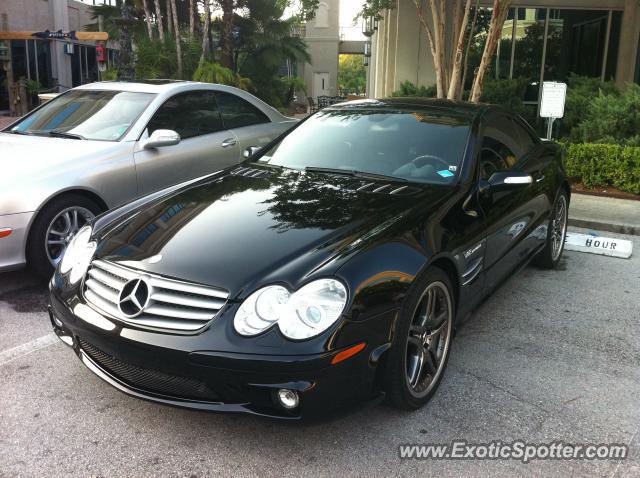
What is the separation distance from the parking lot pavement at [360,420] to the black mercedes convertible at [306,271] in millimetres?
263

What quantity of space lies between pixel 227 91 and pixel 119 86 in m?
1.12

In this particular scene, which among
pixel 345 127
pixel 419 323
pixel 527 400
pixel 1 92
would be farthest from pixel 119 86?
pixel 1 92

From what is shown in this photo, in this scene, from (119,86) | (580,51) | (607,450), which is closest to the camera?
(607,450)

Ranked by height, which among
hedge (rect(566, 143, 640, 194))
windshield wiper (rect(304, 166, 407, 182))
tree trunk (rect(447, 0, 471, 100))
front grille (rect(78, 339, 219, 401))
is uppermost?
tree trunk (rect(447, 0, 471, 100))

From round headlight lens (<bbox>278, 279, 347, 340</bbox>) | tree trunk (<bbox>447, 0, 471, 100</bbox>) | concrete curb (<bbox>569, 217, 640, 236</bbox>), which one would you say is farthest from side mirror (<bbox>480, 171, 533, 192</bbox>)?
tree trunk (<bbox>447, 0, 471, 100</bbox>)

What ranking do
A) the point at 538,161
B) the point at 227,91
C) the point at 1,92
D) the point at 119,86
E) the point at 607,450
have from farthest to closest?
the point at 1,92 < the point at 227,91 < the point at 119,86 < the point at 538,161 < the point at 607,450

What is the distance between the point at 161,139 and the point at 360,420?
3351 mm

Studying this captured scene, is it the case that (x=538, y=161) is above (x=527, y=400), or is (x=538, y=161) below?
above

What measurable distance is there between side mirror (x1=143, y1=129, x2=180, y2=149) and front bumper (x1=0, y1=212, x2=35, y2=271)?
4.09ft

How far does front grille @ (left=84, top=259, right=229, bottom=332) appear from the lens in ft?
8.57

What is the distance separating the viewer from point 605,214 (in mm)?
7531

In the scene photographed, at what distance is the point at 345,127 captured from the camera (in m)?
4.39

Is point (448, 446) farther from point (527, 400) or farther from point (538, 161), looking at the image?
point (538, 161)

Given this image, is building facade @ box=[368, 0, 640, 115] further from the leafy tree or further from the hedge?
the leafy tree
